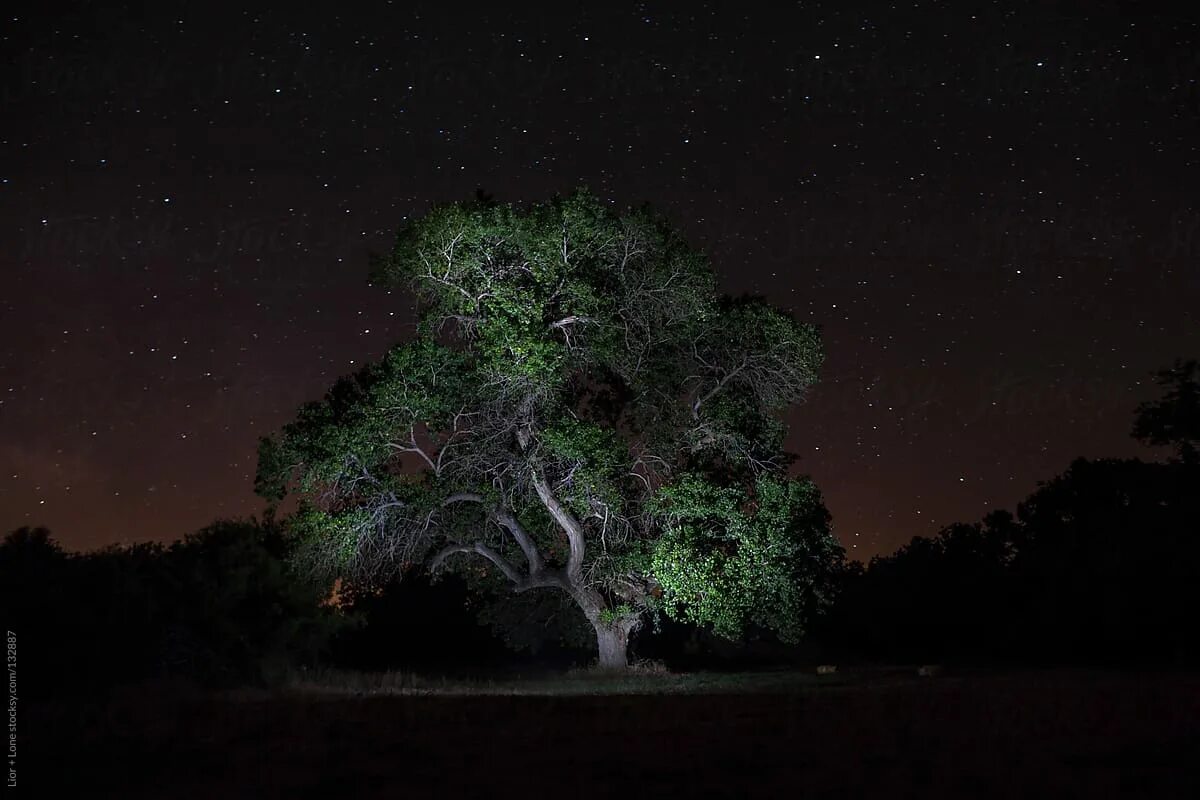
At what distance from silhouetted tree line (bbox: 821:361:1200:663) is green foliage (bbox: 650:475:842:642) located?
10.3 meters

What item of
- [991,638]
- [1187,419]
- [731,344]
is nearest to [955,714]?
[731,344]

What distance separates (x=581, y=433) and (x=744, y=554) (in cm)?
450

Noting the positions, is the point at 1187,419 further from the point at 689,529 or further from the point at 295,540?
the point at 295,540

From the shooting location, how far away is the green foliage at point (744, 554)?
78.2 ft

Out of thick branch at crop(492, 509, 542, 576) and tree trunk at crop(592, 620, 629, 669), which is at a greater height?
thick branch at crop(492, 509, 542, 576)

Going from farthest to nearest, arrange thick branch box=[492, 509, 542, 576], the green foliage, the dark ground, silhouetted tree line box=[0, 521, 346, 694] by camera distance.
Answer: thick branch box=[492, 509, 542, 576] → the green foliage → silhouetted tree line box=[0, 521, 346, 694] → the dark ground

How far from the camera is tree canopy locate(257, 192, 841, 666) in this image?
79.8 ft

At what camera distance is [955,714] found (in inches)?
460

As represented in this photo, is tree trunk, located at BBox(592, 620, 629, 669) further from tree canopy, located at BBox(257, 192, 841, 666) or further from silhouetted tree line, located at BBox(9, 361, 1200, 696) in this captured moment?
silhouetted tree line, located at BBox(9, 361, 1200, 696)

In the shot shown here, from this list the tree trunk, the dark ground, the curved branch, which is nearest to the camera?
the dark ground

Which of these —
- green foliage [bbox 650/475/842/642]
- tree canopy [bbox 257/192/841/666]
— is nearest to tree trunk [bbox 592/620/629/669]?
tree canopy [bbox 257/192/841/666]

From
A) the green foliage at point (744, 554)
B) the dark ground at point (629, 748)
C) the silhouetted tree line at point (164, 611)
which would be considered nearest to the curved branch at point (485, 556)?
the silhouetted tree line at point (164, 611)

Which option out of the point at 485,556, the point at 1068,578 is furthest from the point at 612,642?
the point at 1068,578

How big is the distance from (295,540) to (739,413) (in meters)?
11.2
